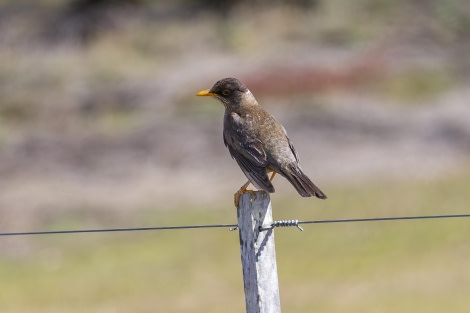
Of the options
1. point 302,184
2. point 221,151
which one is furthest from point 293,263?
point 302,184

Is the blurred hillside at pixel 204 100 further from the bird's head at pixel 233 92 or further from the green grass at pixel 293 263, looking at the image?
the bird's head at pixel 233 92

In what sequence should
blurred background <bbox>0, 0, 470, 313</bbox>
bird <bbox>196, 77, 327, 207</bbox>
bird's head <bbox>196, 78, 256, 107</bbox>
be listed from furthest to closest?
blurred background <bbox>0, 0, 470, 313</bbox>
bird's head <bbox>196, 78, 256, 107</bbox>
bird <bbox>196, 77, 327, 207</bbox>

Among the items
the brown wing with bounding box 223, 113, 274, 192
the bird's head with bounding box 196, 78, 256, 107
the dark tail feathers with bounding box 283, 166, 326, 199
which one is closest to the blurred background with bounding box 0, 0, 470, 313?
the bird's head with bounding box 196, 78, 256, 107

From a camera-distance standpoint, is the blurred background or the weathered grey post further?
the blurred background

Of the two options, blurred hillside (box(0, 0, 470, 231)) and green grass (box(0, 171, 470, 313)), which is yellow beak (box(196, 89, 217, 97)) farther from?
blurred hillside (box(0, 0, 470, 231))

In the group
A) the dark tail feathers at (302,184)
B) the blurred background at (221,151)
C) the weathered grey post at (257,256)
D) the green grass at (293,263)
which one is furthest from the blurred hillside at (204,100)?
the weathered grey post at (257,256)

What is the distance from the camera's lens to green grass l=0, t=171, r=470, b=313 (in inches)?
769

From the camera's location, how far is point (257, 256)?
641cm

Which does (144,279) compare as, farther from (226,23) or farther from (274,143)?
(226,23)

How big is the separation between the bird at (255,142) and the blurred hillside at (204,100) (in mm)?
16616

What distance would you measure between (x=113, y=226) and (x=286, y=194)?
3833 millimetres

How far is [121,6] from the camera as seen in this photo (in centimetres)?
4878

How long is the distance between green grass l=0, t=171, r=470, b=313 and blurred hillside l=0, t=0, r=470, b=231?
4.48 ft

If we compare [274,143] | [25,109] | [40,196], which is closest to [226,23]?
[25,109]
